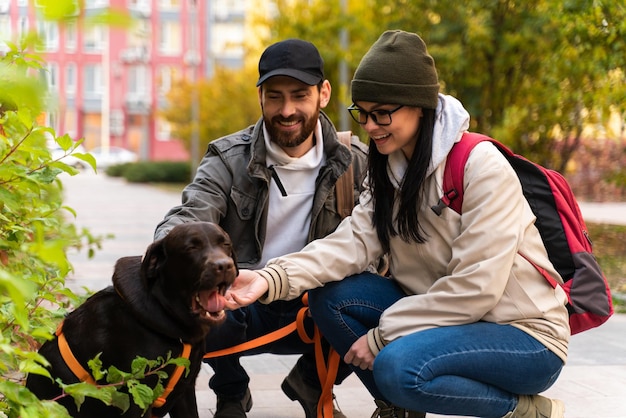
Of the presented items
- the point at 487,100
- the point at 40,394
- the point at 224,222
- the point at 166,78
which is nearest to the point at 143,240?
the point at 487,100

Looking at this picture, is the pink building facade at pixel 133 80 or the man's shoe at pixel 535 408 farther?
the pink building facade at pixel 133 80

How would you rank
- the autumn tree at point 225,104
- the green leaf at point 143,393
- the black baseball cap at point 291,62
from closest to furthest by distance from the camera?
the green leaf at point 143,393, the black baseball cap at point 291,62, the autumn tree at point 225,104

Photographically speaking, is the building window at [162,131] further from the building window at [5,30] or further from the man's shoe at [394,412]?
the building window at [5,30]

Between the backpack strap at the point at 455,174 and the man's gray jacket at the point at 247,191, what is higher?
the backpack strap at the point at 455,174

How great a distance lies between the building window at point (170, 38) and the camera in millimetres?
67875

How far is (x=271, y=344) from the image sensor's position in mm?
4039

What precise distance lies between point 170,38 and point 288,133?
6635cm

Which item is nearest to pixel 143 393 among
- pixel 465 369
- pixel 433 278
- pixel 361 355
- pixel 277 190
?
pixel 361 355

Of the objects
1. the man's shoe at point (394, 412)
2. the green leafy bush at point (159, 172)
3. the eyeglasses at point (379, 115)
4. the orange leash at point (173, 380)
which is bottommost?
the green leafy bush at point (159, 172)

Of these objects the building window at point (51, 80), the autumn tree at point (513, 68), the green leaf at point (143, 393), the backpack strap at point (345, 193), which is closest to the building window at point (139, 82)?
the autumn tree at point (513, 68)

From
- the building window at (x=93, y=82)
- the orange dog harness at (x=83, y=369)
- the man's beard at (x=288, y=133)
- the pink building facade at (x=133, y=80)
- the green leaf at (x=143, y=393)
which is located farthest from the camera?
the building window at (x=93, y=82)

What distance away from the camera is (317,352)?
3.94m

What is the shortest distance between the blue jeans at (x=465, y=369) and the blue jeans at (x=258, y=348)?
0.86 m

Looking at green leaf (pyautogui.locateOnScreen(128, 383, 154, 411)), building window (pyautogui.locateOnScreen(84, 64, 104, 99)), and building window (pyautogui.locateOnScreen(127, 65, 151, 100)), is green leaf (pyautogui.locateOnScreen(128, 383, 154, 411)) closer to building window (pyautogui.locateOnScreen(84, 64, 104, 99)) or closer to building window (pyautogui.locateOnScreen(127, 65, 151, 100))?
building window (pyautogui.locateOnScreen(127, 65, 151, 100))
